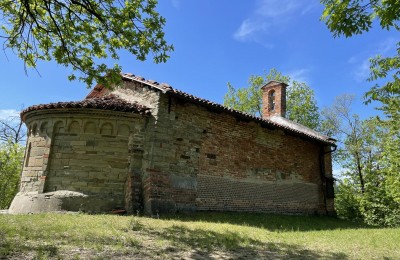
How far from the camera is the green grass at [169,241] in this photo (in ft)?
15.7

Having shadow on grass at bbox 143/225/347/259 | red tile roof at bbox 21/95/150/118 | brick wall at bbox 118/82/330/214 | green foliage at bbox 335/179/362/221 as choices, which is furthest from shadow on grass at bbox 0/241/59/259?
green foliage at bbox 335/179/362/221

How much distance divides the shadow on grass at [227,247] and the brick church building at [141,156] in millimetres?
2643

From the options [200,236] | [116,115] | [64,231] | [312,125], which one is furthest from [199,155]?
[312,125]

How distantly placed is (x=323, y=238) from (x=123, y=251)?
16.1 ft

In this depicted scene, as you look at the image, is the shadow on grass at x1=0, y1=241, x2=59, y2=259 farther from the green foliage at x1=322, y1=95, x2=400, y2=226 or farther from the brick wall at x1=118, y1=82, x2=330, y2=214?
the green foliage at x1=322, y1=95, x2=400, y2=226

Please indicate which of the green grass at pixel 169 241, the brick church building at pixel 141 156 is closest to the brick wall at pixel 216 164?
the brick church building at pixel 141 156

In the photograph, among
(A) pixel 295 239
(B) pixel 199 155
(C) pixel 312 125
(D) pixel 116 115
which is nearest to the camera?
(A) pixel 295 239

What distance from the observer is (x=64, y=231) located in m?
5.95

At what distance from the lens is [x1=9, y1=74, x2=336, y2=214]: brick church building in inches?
360

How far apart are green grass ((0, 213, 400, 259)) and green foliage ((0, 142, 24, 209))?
19440 mm

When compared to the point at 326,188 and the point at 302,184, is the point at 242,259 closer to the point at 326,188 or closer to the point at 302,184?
the point at 302,184

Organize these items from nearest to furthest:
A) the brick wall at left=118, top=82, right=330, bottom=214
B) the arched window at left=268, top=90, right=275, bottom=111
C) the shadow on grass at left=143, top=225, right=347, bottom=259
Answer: the shadow on grass at left=143, top=225, right=347, bottom=259, the brick wall at left=118, top=82, right=330, bottom=214, the arched window at left=268, top=90, right=275, bottom=111

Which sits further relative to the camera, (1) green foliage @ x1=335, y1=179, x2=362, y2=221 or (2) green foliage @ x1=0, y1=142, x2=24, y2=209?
(2) green foliage @ x1=0, y1=142, x2=24, y2=209

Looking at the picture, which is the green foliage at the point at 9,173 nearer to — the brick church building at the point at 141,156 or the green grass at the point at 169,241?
the brick church building at the point at 141,156
